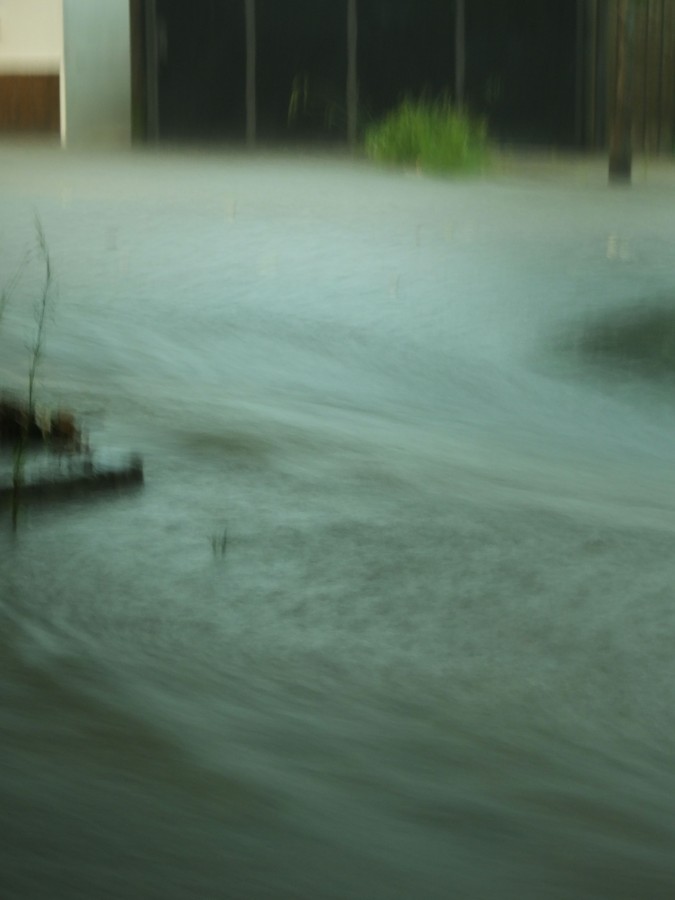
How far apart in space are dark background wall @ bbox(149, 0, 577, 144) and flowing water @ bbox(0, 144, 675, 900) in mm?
9230

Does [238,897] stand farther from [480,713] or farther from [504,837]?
[480,713]

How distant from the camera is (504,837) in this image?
252 cm

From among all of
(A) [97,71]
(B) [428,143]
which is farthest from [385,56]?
(B) [428,143]

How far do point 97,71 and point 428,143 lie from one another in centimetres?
527

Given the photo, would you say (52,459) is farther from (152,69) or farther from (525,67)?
(152,69)

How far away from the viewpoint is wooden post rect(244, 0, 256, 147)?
54.5 feet

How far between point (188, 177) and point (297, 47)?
473 cm

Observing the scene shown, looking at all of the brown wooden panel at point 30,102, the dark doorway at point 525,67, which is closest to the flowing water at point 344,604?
the dark doorway at point 525,67

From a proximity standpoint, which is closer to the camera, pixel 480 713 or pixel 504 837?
pixel 504 837

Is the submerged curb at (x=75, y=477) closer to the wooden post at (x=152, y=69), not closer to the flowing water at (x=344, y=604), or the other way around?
the flowing water at (x=344, y=604)

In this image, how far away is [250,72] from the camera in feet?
55.1

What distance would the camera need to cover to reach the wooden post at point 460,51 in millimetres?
16453

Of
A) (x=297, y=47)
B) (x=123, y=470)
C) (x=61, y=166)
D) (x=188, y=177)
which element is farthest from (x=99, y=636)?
(x=297, y=47)

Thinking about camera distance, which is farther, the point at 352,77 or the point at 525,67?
the point at 352,77
